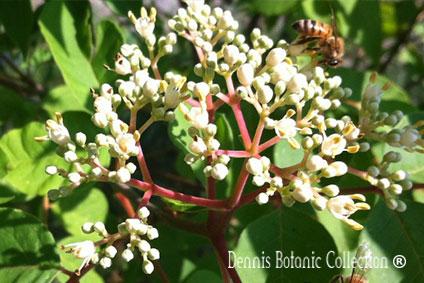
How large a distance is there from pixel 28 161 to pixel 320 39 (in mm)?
849

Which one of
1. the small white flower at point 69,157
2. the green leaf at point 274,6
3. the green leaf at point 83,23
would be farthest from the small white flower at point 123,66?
the green leaf at point 274,6

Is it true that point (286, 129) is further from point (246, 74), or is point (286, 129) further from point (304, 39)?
point (304, 39)

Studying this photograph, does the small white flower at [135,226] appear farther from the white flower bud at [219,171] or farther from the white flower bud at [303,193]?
the white flower bud at [303,193]

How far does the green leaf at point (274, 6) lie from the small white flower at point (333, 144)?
956 mm

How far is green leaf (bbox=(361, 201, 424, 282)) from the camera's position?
4.46 feet

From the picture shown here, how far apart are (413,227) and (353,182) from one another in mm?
216

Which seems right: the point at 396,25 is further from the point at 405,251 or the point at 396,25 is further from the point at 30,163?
the point at 30,163

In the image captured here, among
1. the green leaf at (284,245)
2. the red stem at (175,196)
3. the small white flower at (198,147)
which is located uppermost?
the small white flower at (198,147)

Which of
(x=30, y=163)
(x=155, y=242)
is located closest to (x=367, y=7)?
(x=155, y=242)

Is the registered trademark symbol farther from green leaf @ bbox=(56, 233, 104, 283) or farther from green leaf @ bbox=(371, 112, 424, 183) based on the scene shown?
green leaf @ bbox=(56, 233, 104, 283)

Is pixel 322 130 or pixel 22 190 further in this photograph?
pixel 22 190

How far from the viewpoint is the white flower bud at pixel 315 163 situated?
46.9 inches

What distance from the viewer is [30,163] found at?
1599mm

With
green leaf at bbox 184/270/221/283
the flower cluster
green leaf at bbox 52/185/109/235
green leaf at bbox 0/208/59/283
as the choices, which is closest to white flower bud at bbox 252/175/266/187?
the flower cluster
